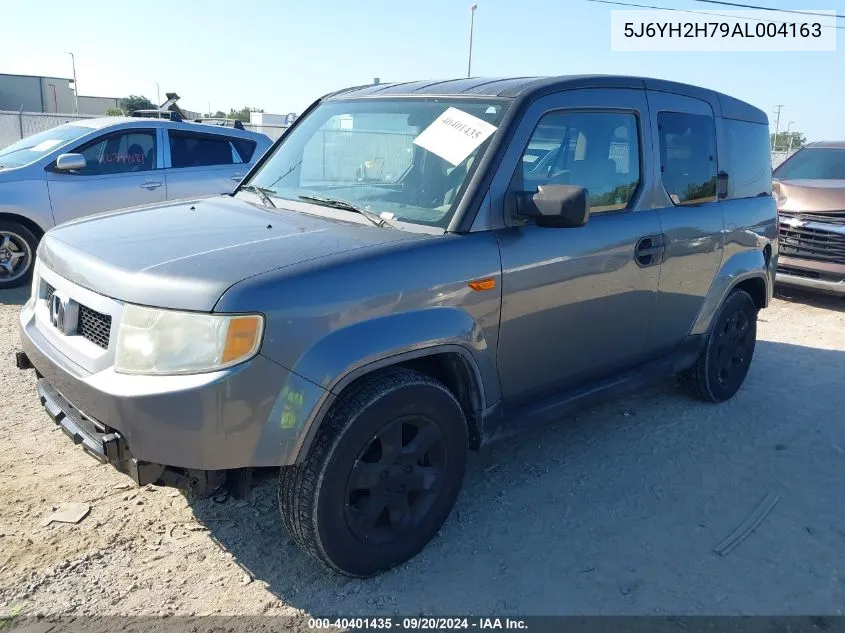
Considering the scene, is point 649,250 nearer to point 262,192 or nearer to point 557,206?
point 557,206

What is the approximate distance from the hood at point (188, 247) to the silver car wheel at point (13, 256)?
4.50 meters

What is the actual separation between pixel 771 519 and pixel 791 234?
5.67m

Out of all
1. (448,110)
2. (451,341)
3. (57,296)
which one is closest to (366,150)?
(448,110)

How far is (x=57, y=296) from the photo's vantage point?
9.18 feet

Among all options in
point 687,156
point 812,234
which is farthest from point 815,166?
point 687,156

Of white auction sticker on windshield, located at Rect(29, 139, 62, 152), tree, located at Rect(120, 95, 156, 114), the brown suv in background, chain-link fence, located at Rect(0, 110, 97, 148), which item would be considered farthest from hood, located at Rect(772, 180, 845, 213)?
tree, located at Rect(120, 95, 156, 114)

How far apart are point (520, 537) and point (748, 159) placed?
10.3 ft

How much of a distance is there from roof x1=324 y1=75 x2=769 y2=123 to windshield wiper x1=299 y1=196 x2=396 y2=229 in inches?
28.6

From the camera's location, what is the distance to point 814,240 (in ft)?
25.7

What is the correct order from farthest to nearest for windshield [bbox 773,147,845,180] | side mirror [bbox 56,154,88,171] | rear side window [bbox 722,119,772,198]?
windshield [bbox 773,147,845,180] < side mirror [bbox 56,154,88,171] < rear side window [bbox 722,119,772,198]

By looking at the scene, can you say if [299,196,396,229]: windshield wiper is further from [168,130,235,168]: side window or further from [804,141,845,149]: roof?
[804,141,845,149]: roof

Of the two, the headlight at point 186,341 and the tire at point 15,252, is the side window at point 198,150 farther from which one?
the headlight at point 186,341

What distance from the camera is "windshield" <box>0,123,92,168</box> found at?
7.40 m

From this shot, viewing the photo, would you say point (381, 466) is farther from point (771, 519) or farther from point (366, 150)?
point (771, 519)
